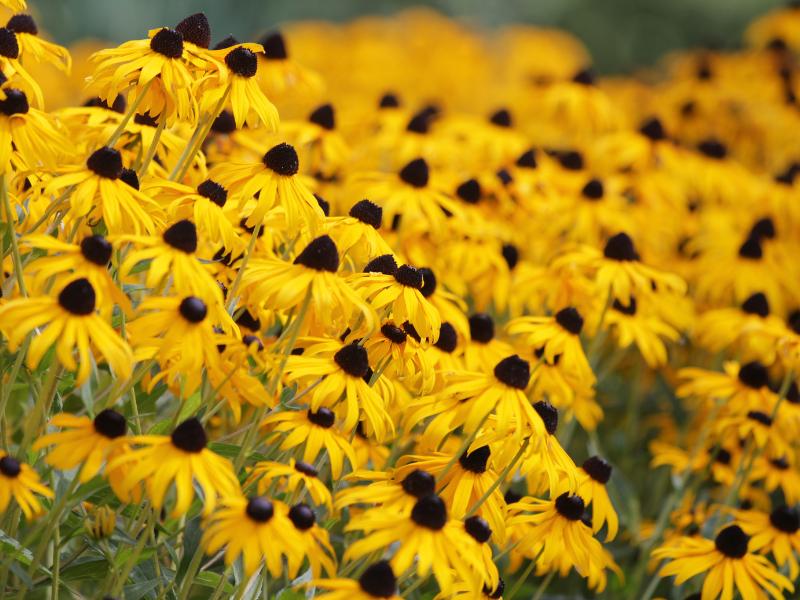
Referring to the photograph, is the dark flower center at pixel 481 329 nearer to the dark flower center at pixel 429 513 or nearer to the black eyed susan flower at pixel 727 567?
the black eyed susan flower at pixel 727 567

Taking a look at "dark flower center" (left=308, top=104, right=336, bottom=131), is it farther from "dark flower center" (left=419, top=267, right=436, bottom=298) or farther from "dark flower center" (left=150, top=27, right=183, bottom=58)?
"dark flower center" (left=150, top=27, right=183, bottom=58)

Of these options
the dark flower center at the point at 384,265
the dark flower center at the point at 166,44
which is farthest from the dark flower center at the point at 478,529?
the dark flower center at the point at 166,44

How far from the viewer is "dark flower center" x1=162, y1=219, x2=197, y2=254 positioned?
1.57 m

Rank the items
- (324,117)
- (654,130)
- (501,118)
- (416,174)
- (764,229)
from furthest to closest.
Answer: (654,130) → (501,118) → (764,229) → (324,117) → (416,174)

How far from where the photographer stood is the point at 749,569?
78.2 inches

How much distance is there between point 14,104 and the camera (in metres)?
1.68

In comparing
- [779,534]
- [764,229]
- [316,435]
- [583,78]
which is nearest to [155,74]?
[316,435]

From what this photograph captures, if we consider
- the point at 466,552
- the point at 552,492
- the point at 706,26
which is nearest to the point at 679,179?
the point at 552,492

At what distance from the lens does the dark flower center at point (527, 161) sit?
3.27 m

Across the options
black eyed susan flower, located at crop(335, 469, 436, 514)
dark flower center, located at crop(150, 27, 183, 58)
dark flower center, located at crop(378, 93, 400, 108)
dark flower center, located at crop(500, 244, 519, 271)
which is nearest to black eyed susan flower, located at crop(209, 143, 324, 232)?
dark flower center, located at crop(150, 27, 183, 58)

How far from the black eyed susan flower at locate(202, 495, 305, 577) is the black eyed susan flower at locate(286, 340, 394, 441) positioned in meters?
0.23

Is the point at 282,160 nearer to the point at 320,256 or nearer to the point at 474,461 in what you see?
the point at 320,256

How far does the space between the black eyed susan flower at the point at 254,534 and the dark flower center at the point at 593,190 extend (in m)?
2.04

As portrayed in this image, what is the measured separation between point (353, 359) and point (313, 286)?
0.54ft
